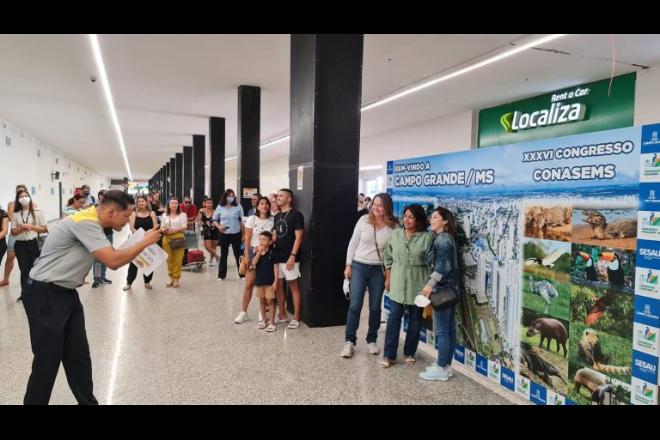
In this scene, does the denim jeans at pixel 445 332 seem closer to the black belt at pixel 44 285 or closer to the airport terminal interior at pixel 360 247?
the airport terminal interior at pixel 360 247

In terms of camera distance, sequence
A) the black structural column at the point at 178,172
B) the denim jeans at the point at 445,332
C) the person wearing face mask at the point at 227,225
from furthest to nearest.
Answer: the black structural column at the point at 178,172
the person wearing face mask at the point at 227,225
the denim jeans at the point at 445,332

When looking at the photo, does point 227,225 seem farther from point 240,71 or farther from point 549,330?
point 549,330

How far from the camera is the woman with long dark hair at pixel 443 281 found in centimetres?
316

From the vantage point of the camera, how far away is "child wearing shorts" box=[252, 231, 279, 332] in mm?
4422

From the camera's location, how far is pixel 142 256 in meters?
2.85

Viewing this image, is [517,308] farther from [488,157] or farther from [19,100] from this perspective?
[19,100]

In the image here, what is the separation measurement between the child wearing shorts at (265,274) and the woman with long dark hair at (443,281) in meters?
1.80

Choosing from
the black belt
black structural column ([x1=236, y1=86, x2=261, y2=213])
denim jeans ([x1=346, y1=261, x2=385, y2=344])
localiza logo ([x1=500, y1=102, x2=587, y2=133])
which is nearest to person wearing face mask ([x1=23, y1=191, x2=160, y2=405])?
the black belt

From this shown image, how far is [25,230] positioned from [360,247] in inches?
178

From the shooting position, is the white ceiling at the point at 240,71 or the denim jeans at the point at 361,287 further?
the white ceiling at the point at 240,71

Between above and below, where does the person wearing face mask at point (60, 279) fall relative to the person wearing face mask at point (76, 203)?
below

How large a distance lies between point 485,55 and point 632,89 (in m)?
2.98

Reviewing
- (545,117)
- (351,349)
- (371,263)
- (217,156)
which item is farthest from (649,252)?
(217,156)

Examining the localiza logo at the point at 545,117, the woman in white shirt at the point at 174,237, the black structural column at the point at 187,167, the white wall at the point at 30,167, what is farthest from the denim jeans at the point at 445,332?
the black structural column at the point at 187,167
